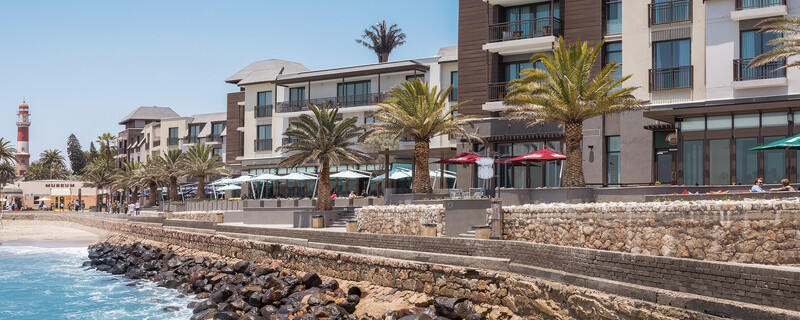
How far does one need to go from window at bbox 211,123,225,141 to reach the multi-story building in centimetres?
1225

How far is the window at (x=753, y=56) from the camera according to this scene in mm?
33125

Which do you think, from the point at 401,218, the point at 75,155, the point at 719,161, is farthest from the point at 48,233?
the point at 75,155

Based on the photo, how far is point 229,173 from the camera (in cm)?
6638

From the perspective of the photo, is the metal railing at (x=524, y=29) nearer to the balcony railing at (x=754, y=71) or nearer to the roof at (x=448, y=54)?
the balcony railing at (x=754, y=71)

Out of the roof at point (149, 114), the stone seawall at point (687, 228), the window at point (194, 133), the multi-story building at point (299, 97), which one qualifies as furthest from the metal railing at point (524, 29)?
the roof at point (149, 114)

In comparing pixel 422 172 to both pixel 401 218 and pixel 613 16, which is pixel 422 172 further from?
pixel 613 16

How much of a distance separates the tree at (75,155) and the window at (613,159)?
139 meters

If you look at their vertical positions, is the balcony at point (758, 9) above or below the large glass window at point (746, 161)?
above

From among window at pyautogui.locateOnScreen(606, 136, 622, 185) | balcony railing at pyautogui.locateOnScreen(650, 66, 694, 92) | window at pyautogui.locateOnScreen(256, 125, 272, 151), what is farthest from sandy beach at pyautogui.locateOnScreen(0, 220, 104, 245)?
balcony railing at pyautogui.locateOnScreen(650, 66, 694, 92)

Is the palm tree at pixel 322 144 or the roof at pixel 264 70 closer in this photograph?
the palm tree at pixel 322 144

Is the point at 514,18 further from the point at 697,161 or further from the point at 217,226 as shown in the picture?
the point at 217,226

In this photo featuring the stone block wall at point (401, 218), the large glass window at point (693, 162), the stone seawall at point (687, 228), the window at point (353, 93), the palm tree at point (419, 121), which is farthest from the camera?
the window at point (353, 93)

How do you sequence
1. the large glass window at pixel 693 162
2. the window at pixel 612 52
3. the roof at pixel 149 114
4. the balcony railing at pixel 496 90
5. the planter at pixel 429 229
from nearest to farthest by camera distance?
the planter at pixel 429 229
the large glass window at pixel 693 162
the window at pixel 612 52
the balcony railing at pixel 496 90
the roof at pixel 149 114

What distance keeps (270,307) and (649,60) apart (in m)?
21.8
